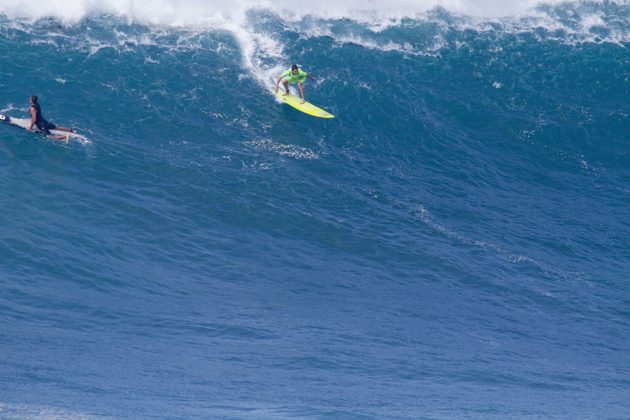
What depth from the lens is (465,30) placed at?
1766 inches

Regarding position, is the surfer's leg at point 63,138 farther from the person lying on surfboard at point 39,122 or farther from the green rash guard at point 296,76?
the green rash guard at point 296,76

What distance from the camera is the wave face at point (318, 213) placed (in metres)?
25.6

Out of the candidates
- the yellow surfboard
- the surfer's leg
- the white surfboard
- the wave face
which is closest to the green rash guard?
the yellow surfboard

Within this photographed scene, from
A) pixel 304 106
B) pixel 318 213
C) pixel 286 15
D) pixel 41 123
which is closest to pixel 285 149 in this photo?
pixel 304 106

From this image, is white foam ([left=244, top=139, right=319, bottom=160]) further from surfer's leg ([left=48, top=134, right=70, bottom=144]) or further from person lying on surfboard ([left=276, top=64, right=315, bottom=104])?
surfer's leg ([left=48, top=134, right=70, bottom=144])

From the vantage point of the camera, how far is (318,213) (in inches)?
1312

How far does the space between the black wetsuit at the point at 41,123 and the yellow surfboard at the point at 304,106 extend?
956 centimetres

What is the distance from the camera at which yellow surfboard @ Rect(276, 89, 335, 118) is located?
38156mm

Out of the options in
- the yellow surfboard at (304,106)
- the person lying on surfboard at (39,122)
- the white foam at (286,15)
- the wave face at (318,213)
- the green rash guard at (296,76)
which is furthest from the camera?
the white foam at (286,15)

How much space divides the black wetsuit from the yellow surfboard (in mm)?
9558

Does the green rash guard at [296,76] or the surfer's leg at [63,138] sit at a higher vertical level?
the green rash guard at [296,76]

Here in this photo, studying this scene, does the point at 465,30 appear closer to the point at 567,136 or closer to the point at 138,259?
the point at 567,136

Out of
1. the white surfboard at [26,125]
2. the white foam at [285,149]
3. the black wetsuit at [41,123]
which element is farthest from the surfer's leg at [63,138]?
the white foam at [285,149]

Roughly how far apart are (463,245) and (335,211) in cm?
466
